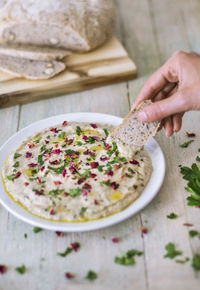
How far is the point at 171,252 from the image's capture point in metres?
2.21

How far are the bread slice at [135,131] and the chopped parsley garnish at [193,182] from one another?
1.22 feet

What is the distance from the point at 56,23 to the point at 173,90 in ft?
4.75

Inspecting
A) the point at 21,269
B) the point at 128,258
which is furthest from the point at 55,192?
the point at 128,258

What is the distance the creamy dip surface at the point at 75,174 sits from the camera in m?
2.32

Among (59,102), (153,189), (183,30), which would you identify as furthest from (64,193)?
(183,30)

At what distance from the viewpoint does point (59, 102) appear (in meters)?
3.62

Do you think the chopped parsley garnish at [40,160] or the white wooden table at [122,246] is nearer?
the white wooden table at [122,246]

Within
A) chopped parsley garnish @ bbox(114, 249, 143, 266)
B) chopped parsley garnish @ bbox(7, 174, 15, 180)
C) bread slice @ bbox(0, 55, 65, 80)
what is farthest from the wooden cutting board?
chopped parsley garnish @ bbox(114, 249, 143, 266)

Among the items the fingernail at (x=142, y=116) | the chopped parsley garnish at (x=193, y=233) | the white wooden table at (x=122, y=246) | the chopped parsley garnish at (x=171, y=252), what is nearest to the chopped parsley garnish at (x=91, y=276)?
the white wooden table at (x=122, y=246)

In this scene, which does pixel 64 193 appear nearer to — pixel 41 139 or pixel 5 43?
pixel 41 139

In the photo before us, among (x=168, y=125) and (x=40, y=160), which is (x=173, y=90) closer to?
(x=168, y=125)

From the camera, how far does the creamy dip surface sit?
232 cm

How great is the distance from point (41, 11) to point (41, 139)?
1579mm

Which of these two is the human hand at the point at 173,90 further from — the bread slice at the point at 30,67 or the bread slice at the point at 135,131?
the bread slice at the point at 30,67
